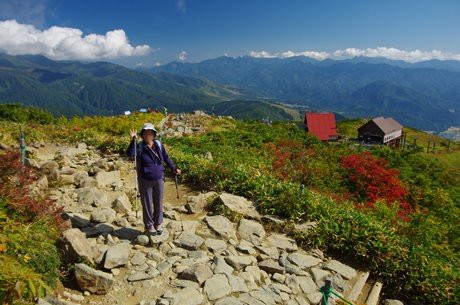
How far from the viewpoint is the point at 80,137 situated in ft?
64.3

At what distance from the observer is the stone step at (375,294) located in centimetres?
709

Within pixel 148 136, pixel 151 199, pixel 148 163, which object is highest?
pixel 148 136

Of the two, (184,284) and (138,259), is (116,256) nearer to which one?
(138,259)

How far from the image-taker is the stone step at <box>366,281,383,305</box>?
7094mm

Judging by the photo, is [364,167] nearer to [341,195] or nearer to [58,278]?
[341,195]

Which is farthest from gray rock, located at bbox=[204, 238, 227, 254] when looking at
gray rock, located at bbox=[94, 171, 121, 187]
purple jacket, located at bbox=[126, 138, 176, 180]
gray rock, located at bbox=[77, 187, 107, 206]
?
gray rock, located at bbox=[94, 171, 121, 187]

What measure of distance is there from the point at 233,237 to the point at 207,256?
1167 mm

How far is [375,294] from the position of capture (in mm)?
7273

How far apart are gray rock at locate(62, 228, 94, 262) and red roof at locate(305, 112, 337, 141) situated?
54.8 m

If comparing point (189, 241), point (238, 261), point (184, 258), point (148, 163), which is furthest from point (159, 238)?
point (238, 261)

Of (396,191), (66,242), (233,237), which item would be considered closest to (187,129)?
(396,191)

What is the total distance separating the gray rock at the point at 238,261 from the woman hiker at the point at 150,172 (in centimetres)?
179

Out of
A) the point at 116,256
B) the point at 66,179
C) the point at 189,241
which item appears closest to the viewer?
the point at 116,256

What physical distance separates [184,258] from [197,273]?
88 cm
